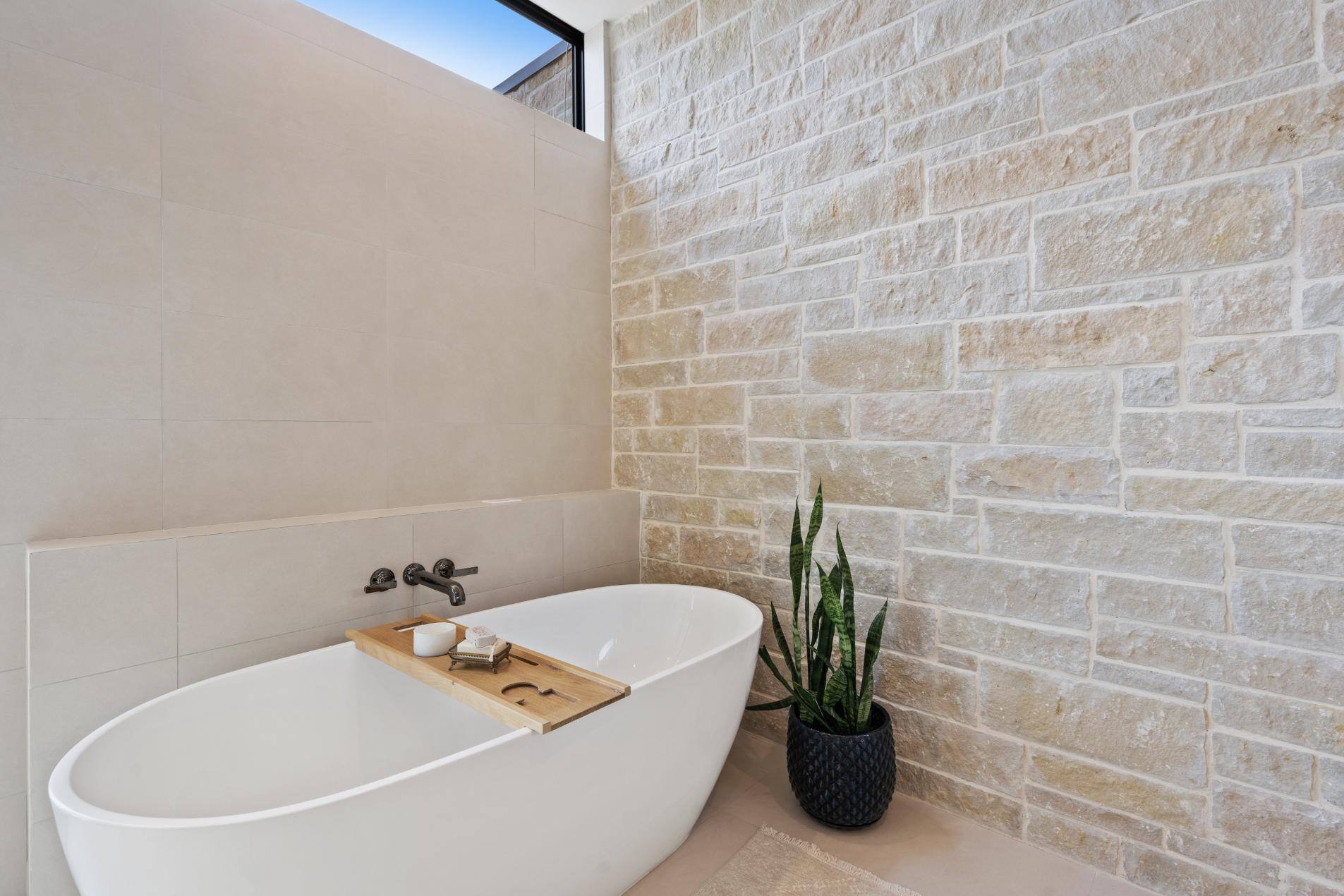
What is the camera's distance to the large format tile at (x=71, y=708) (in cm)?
144

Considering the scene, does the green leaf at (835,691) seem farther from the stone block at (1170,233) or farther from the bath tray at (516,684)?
the stone block at (1170,233)

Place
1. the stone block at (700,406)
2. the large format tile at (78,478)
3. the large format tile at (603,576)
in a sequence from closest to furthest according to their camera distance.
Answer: the large format tile at (78,478)
the stone block at (700,406)
the large format tile at (603,576)

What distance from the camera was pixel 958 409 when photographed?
187 centimetres

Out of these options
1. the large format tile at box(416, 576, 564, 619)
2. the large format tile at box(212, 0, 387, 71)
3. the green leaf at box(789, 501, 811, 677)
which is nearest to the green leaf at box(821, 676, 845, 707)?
the green leaf at box(789, 501, 811, 677)

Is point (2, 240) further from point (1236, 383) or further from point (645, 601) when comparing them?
point (1236, 383)

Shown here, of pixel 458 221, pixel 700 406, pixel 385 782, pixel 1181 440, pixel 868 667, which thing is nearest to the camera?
pixel 385 782


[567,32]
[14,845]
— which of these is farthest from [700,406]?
[14,845]

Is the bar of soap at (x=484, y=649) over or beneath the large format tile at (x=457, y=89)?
beneath

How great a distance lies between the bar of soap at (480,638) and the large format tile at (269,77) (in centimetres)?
156

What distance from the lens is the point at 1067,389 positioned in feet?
5.53

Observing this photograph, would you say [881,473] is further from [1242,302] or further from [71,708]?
[71,708]

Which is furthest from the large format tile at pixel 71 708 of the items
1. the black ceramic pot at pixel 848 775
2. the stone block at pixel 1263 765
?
the stone block at pixel 1263 765

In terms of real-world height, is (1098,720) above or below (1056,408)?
below

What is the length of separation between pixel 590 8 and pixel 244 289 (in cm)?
187
